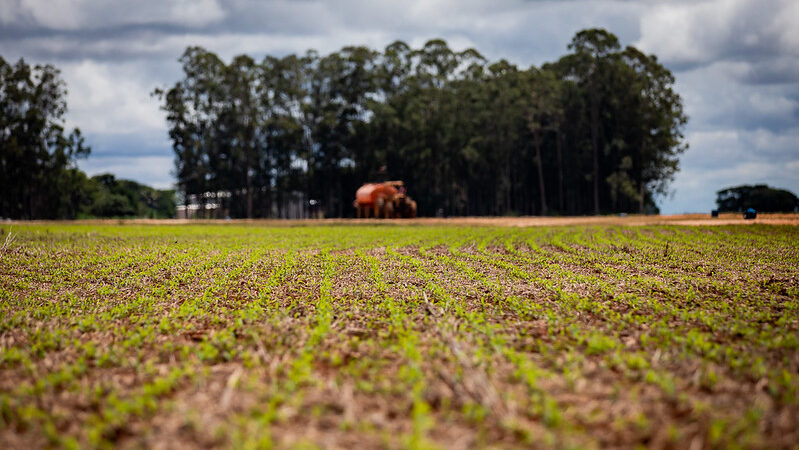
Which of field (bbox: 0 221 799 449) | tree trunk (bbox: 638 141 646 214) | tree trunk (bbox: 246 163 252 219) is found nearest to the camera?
field (bbox: 0 221 799 449)

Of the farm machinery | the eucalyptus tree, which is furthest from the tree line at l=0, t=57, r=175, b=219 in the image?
the eucalyptus tree

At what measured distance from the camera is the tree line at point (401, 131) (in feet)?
221

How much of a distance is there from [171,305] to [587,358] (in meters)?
7.14

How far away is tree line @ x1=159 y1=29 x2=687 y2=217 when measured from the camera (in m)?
67.2

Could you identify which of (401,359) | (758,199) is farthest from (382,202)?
(758,199)

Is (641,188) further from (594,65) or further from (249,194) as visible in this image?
(249,194)

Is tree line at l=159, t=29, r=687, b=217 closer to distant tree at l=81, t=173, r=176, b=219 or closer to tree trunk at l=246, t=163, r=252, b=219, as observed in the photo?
tree trunk at l=246, t=163, r=252, b=219

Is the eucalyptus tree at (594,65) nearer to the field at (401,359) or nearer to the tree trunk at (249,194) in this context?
the tree trunk at (249,194)

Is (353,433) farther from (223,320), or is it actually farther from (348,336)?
(223,320)

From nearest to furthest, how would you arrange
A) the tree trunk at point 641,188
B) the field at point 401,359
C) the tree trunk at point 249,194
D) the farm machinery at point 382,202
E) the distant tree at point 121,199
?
the field at point 401,359 < the farm machinery at point 382,202 < the tree trunk at point 641,188 < the tree trunk at point 249,194 < the distant tree at point 121,199

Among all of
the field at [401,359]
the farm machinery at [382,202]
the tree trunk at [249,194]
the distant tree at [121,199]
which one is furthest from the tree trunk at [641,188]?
the distant tree at [121,199]

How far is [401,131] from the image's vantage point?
71375mm

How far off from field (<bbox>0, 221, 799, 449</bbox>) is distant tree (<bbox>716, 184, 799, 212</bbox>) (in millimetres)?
66694

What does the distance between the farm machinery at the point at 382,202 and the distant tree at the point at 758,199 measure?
40811 mm
